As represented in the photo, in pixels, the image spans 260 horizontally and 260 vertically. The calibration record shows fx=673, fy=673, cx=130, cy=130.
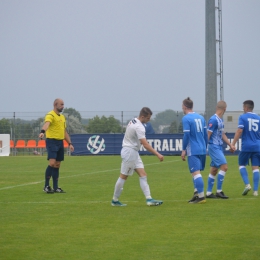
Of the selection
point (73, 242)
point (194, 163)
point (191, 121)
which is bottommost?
point (73, 242)

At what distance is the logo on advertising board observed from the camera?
128 ft

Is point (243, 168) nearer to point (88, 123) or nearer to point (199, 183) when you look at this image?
point (199, 183)

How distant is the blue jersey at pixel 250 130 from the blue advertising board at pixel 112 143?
2447cm

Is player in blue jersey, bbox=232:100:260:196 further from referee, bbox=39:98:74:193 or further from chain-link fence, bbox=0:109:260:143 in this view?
chain-link fence, bbox=0:109:260:143

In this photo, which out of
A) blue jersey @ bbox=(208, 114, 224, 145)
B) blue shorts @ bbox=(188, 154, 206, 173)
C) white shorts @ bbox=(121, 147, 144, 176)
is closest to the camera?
white shorts @ bbox=(121, 147, 144, 176)

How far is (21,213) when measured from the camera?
10789 mm

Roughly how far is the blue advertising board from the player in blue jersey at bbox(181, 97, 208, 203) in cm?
2574

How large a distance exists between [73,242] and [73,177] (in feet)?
38.2

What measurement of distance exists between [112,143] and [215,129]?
26.1 metres

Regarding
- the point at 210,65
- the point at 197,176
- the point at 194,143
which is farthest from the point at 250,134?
the point at 210,65

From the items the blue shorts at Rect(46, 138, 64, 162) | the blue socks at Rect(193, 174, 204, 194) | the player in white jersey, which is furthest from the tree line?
the player in white jersey

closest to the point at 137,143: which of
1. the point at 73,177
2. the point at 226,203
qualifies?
the point at 226,203

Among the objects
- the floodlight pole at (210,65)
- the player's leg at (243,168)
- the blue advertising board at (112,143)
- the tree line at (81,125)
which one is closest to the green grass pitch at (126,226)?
the player's leg at (243,168)

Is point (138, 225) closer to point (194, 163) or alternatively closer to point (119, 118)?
point (194, 163)
